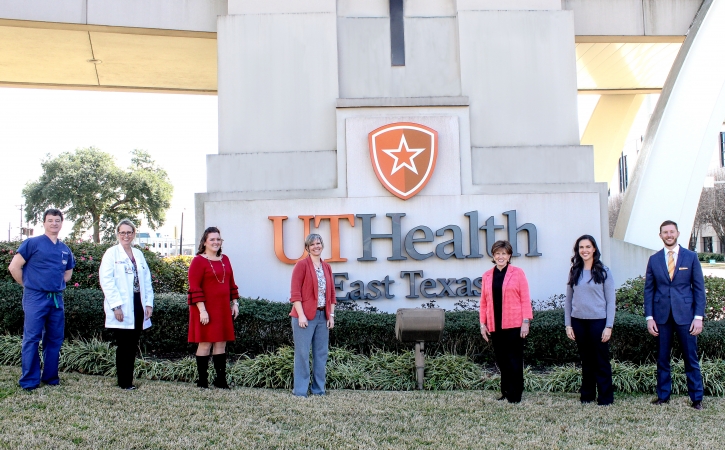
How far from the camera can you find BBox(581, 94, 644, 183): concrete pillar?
18.6 m

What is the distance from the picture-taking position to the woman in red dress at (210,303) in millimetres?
6410

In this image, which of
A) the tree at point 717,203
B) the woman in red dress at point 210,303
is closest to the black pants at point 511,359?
the woman in red dress at point 210,303

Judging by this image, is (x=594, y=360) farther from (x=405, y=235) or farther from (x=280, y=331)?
(x=405, y=235)

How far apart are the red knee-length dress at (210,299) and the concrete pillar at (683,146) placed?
7.54 meters

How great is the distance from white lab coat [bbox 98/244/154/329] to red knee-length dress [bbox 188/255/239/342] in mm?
588

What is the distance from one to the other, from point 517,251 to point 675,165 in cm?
346

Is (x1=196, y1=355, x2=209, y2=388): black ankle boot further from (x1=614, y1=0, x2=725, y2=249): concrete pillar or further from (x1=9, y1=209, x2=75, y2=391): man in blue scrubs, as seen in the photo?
(x1=614, y1=0, x2=725, y2=249): concrete pillar

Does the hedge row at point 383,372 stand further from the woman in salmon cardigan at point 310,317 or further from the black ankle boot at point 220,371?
the woman in salmon cardigan at point 310,317

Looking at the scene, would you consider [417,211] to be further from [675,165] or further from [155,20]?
[155,20]

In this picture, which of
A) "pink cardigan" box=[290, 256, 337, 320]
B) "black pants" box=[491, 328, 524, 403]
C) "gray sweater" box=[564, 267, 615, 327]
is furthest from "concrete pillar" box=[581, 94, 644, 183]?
"pink cardigan" box=[290, 256, 337, 320]

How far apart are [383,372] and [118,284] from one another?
3.07m

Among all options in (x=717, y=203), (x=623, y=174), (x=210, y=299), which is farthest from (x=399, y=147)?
(x=623, y=174)

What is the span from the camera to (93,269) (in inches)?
420

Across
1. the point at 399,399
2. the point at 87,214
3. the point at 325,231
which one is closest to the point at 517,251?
the point at 325,231
